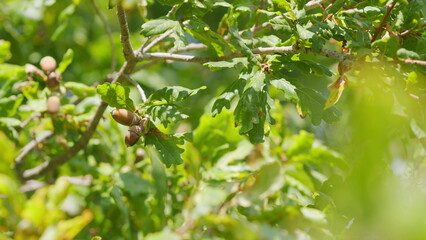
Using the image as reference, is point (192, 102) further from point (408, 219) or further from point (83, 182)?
point (408, 219)

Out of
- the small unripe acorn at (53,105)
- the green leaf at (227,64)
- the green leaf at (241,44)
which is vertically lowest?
the small unripe acorn at (53,105)

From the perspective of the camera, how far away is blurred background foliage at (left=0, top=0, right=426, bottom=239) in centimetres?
71

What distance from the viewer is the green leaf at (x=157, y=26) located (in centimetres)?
127

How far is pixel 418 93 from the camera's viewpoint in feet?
3.85

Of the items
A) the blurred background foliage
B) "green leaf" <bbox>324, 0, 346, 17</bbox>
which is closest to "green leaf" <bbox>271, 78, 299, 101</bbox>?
the blurred background foliage

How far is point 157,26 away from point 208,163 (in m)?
0.65

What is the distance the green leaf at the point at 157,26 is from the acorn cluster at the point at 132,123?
213 millimetres

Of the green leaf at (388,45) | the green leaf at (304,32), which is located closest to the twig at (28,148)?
the green leaf at (304,32)

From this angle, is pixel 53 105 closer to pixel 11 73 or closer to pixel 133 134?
pixel 11 73

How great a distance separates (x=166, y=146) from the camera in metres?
1.27

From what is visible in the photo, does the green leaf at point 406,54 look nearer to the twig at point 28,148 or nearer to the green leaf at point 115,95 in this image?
the green leaf at point 115,95

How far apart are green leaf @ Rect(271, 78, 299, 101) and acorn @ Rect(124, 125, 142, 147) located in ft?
1.16

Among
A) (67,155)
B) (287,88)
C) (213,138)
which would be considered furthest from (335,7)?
(67,155)

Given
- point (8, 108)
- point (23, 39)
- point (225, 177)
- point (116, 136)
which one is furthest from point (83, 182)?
point (23, 39)
